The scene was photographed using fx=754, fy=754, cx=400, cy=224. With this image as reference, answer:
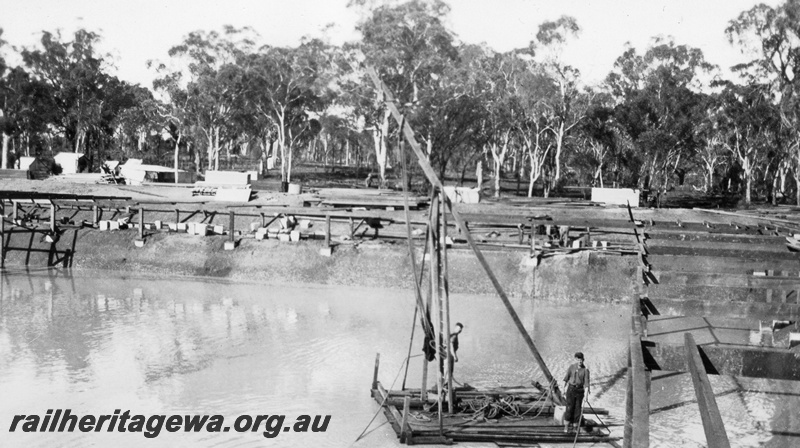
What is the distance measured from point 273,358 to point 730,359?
12.2 meters

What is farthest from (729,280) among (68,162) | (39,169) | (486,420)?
(39,169)

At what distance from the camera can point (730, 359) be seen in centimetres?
784

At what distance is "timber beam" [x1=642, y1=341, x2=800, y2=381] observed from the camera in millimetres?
7793

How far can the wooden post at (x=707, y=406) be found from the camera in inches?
186

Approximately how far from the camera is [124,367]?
16688 millimetres

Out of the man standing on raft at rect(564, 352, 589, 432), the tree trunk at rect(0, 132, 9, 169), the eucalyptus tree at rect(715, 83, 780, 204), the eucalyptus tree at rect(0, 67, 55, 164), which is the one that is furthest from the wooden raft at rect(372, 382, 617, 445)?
the eucalyptus tree at rect(0, 67, 55, 164)

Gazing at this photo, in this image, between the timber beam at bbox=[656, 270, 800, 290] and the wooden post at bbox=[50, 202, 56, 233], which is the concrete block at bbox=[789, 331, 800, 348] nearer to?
the timber beam at bbox=[656, 270, 800, 290]

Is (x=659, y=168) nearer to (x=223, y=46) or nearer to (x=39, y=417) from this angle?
(x=223, y=46)

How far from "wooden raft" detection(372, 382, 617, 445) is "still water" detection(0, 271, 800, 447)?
0.54 m

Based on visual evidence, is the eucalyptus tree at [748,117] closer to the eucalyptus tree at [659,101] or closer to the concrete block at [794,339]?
the eucalyptus tree at [659,101]

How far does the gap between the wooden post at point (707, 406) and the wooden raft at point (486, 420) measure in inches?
197

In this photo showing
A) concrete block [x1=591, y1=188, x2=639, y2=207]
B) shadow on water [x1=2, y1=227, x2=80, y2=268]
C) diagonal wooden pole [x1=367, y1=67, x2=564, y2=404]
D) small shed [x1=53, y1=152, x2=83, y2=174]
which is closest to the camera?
diagonal wooden pole [x1=367, y1=67, x2=564, y2=404]

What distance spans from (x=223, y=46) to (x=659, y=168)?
3376 cm

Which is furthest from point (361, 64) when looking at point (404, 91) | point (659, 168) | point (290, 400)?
point (290, 400)
